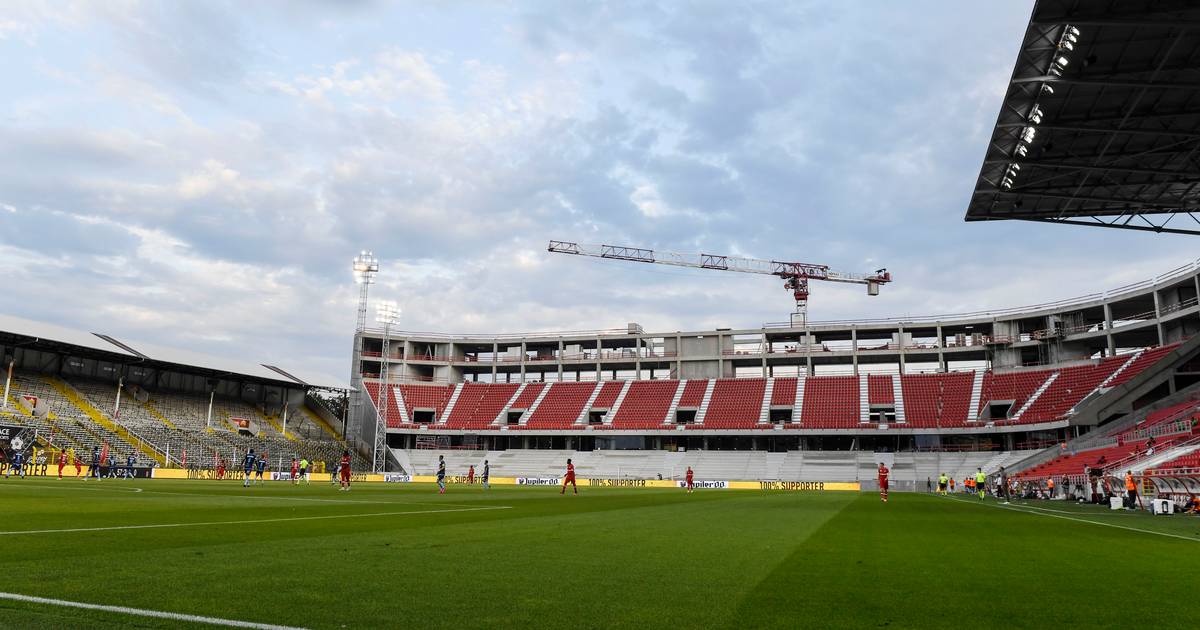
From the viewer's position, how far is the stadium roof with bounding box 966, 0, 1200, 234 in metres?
19.1

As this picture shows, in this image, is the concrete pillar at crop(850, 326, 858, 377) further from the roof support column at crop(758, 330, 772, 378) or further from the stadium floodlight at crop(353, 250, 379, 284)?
the stadium floodlight at crop(353, 250, 379, 284)

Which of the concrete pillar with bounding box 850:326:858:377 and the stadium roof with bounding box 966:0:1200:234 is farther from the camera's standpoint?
the concrete pillar with bounding box 850:326:858:377

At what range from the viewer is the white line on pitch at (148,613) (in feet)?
15.0

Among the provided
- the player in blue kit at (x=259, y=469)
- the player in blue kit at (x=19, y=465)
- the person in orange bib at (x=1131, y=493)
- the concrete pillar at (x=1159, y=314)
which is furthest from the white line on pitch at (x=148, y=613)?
the concrete pillar at (x=1159, y=314)

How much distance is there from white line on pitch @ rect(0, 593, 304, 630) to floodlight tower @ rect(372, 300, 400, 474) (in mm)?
64283

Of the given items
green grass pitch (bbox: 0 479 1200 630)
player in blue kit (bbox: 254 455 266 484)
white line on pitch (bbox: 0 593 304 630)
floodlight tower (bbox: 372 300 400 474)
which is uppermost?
floodlight tower (bbox: 372 300 400 474)

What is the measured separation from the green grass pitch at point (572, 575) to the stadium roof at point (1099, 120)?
42.4 feet

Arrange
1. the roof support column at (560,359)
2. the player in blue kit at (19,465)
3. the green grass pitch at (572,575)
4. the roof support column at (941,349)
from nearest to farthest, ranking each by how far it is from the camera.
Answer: the green grass pitch at (572,575) → the player in blue kit at (19,465) → the roof support column at (941,349) → the roof support column at (560,359)

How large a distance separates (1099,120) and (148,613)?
26650 millimetres

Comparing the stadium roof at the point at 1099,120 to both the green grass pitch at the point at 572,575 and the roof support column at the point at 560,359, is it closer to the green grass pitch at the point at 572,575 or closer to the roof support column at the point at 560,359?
the green grass pitch at the point at 572,575

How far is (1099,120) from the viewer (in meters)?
22.7

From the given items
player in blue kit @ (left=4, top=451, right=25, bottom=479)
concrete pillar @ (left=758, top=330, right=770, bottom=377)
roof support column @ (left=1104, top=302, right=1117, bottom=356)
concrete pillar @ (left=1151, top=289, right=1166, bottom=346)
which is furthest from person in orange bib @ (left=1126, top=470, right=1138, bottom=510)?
concrete pillar @ (left=758, top=330, right=770, bottom=377)

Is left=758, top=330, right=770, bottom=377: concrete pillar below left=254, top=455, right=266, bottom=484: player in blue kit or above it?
above

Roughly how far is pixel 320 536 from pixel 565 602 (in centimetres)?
617
